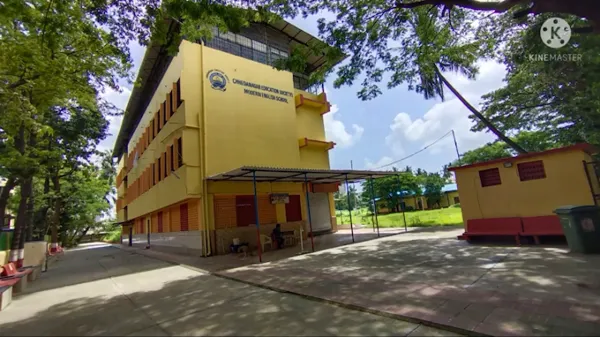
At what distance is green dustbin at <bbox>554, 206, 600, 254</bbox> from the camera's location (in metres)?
6.23

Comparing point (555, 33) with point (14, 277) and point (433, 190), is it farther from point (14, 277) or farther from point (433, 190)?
point (433, 190)

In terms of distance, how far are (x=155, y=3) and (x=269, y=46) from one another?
472 inches

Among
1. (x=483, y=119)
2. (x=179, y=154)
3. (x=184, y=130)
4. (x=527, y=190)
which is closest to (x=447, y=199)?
(x=483, y=119)

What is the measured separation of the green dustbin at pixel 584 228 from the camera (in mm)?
6227

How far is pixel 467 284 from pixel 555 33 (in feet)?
28.3

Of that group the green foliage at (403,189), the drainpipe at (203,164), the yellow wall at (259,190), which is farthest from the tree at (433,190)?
the drainpipe at (203,164)

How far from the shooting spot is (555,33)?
8500 mm

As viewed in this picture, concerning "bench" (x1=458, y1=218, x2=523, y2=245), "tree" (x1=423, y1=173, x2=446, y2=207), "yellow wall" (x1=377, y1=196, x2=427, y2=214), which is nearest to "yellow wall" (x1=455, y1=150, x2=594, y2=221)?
"bench" (x1=458, y1=218, x2=523, y2=245)

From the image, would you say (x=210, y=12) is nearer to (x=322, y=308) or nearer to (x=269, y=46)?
(x=322, y=308)

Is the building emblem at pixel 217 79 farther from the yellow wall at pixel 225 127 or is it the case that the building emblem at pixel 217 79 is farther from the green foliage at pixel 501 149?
the green foliage at pixel 501 149

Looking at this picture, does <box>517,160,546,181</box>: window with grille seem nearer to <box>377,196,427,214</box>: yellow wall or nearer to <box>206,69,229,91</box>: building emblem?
<box>206,69,229,91</box>: building emblem

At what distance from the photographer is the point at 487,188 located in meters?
9.29

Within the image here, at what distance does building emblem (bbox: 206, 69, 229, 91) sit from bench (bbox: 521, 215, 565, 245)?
13105 millimetres

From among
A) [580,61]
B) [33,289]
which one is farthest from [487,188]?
[33,289]
